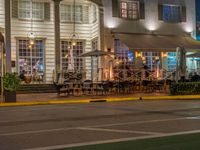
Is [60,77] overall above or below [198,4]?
below

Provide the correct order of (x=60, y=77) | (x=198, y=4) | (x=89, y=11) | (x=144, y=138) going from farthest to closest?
(x=198, y=4), (x=89, y=11), (x=60, y=77), (x=144, y=138)

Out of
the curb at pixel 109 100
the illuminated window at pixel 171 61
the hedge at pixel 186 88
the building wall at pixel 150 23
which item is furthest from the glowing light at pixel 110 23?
the curb at pixel 109 100

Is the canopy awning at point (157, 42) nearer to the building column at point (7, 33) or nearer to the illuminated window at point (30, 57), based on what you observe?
the illuminated window at point (30, 57)

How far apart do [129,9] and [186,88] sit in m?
10.0

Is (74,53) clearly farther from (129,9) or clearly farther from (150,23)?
(150,23)

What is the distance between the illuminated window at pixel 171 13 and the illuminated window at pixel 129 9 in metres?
2.60

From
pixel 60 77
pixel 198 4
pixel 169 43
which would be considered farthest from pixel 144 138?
pixel 198 4

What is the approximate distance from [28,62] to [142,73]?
8321 mm

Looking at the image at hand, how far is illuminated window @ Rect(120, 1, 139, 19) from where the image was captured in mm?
30000

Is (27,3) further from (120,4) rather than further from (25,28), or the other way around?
(120,4)

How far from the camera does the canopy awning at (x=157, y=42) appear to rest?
27142mm

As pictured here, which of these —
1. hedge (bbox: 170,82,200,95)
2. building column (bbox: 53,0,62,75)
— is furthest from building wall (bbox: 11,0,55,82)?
hedge (bbox: 170,82,200,95)

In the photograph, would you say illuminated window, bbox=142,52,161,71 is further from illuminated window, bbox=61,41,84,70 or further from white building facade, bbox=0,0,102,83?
illuminated window, bbox=61,41,84,70

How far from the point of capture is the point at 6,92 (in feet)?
64.1
